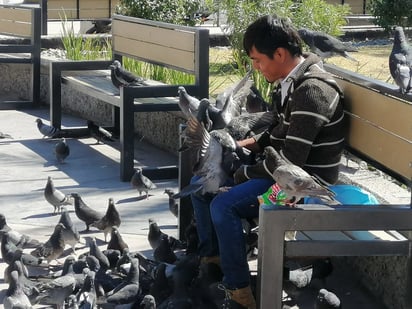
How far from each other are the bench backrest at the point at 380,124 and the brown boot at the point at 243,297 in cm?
96

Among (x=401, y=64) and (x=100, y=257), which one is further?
(x=100, y=257)

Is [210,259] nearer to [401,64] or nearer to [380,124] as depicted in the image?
[380,124]

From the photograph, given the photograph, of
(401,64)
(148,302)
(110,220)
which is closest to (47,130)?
(110,220)

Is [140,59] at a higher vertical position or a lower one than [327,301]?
higher

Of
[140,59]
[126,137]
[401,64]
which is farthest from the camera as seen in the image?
[140,59]

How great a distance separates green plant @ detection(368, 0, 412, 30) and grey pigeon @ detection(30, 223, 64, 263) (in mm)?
12144

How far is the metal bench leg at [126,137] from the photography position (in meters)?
8.77

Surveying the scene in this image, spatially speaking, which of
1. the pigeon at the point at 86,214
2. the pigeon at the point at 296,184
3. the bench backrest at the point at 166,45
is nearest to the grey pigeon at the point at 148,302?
the pigeon at the point at 296,184

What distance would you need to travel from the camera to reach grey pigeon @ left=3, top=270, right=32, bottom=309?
17.7 feet

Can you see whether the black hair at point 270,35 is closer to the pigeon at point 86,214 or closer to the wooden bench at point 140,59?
the pigeon at point 86,214

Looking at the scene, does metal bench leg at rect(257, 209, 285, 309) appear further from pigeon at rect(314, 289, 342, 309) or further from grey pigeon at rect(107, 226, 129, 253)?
grey pigeon at rect(107, 226, 129, 253)

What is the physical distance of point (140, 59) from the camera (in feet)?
33.9

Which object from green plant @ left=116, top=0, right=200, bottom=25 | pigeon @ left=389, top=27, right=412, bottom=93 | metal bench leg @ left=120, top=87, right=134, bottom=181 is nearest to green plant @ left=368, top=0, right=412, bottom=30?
green plant @ left=116, top=0, right=200, bottom=25

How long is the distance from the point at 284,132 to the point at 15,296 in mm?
1821
